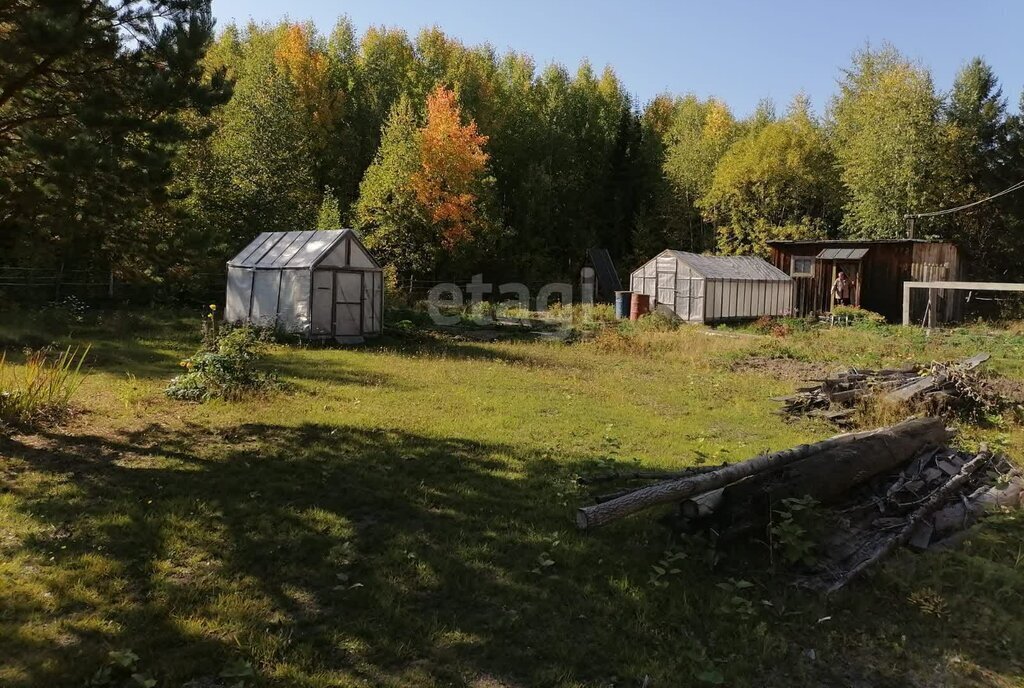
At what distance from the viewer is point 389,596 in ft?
14.3

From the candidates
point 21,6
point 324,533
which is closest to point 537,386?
point 324,533

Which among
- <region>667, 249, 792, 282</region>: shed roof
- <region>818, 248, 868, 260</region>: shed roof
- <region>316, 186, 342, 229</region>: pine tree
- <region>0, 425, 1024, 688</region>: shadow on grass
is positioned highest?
<region>316, 186, 342, 229</region>: pine tree

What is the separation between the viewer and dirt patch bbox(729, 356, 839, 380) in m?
14.5

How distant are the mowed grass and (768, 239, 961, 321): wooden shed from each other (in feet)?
72.0

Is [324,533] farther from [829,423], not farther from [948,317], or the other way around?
[948,317]

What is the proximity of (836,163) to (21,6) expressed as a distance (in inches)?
1713

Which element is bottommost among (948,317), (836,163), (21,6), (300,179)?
(948,317)

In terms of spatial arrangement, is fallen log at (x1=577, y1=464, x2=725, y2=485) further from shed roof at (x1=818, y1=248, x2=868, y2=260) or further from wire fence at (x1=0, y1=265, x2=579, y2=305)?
shed roof at (x1=818, y1=248, x2=868, y2=260)

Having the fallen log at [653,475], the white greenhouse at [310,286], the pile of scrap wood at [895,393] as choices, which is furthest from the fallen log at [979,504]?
the white greenhouse at [310,286]

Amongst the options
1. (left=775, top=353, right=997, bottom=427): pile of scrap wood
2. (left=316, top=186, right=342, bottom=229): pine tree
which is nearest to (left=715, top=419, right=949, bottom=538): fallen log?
(left=775, top=353, right=997, bottom=427): pile of scrap wood

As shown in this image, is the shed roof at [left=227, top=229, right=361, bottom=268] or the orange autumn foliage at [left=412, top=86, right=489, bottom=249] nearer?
the shed roof at [left=227, top=229, right=361, bottom=268]

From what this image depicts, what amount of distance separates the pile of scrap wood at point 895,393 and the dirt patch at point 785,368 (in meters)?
2.93

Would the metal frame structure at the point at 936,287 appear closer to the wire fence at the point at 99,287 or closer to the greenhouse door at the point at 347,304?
the greenhouse door at the point at 347,304

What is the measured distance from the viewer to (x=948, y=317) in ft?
92.8
